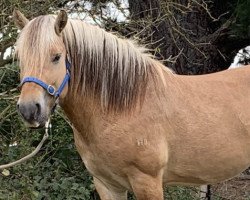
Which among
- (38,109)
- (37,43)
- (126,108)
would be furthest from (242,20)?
(38,109)

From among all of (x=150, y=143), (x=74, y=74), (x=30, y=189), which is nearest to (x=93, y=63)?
(x=74, y=74)

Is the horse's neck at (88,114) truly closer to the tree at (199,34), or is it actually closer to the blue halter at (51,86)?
the blue halter at (51,86)

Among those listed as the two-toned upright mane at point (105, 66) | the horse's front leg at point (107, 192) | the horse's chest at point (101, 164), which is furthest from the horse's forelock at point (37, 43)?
the horse's front leg at point (107, 192)

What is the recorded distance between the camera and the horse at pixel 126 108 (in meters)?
2.64

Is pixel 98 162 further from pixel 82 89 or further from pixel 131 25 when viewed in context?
pixel 131 25

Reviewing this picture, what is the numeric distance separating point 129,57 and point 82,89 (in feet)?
1.21

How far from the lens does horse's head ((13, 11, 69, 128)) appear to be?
8.28 ft

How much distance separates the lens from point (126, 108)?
9.78ft

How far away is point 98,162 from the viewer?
9.86 feet

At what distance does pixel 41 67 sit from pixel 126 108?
646mm

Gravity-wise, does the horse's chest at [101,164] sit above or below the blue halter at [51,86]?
below

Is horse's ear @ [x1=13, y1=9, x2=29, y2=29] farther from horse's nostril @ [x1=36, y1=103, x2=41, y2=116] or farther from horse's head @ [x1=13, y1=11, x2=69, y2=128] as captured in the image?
horse's nostril @ [x1=36, y1=103, x2=41, y2=116]

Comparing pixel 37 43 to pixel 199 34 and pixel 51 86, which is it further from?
pixel 199 34

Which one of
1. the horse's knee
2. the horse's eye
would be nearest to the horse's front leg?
the horse's knee
